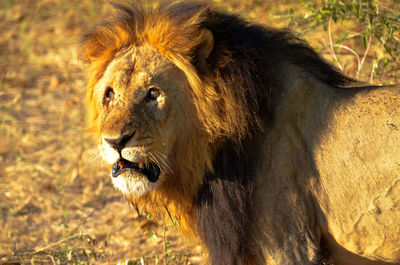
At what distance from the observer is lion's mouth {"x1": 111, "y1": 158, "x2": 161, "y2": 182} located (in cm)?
295

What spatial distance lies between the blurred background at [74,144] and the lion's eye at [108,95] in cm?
31

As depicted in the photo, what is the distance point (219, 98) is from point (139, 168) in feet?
1.75

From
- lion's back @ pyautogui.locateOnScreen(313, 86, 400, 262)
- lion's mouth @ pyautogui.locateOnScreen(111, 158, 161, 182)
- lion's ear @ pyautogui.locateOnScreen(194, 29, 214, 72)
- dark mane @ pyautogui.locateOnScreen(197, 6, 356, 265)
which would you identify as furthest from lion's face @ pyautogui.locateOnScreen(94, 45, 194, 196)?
lion's back @ pyautogui.locateOnScreen(313, 86, 400, 262)

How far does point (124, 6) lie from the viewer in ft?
10.9

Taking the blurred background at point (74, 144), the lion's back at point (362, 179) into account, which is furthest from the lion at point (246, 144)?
the blurred background at point (74, 144)

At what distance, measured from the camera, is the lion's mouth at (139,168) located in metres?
2.95

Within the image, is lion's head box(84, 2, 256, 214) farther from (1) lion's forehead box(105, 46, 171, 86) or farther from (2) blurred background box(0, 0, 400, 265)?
(2) blurred background box(0, 0, 400, 265)

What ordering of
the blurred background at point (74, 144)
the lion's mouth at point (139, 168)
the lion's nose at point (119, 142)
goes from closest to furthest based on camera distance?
the lion's nose at point (119, 142)
the lion's mouth at point (139, 168)
the blurred background at point (74, 144)

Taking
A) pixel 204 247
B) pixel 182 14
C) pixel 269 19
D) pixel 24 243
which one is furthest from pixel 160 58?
pixel 269 19

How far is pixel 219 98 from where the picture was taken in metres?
3.07

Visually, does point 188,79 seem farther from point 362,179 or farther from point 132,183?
point 362,179

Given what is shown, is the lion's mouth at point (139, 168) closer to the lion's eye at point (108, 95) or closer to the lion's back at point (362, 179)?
the lion's eye at point (108, 95)

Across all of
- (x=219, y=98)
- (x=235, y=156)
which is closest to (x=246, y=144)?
(x=235, y=156)

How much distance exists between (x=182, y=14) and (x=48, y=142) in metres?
3.74
